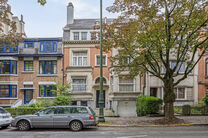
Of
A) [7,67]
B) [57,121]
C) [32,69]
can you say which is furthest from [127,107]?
[7,67]

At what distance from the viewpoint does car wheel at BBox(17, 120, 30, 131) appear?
40.9ft

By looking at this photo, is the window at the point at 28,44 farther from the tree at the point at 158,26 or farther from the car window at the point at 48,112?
the car window at the point at 48,112

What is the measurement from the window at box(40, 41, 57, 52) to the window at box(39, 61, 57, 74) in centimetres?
153

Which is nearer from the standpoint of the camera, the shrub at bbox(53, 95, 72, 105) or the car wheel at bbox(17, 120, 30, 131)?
the car wheel at bbox(17, 120, 30, 131)

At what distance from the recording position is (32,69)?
25438mm

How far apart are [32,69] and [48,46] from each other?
11.8 feet

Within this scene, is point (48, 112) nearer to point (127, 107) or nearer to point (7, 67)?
point (127, 107)

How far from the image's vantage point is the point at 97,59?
2523cm

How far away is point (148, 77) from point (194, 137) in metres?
13.1

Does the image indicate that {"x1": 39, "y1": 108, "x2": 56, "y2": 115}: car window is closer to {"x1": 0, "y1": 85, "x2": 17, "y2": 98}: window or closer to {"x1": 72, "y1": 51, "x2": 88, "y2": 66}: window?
{"x1": 72, "y1": 51, "x2": 88, "y2": 66}: window

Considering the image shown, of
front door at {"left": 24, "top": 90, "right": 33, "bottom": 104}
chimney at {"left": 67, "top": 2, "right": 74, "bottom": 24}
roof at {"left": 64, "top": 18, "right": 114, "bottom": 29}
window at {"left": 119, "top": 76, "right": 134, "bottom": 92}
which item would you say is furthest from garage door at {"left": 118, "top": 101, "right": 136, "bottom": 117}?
chimney at {"left": 67, "top": 2, "right": 74, "bottom": 24}

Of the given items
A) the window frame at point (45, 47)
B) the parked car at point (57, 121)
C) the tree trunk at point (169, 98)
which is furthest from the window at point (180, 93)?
the window frame at point (45, 47)

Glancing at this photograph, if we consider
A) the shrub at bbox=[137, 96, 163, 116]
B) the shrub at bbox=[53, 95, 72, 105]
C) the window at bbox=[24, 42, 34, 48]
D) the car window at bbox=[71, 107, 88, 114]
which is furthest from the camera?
the window at bbox=[24, 42, 34, 48]

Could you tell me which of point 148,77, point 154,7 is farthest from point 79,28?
point 154,7
